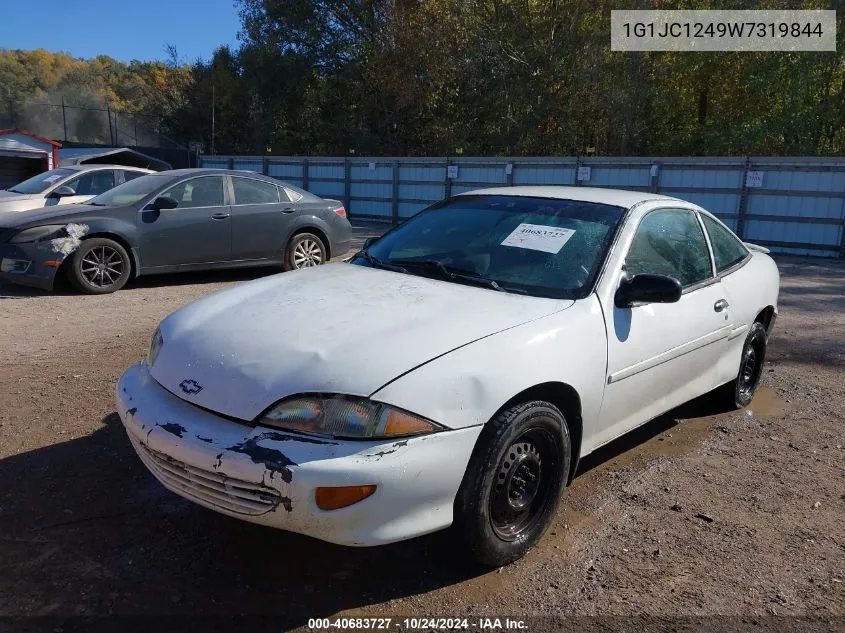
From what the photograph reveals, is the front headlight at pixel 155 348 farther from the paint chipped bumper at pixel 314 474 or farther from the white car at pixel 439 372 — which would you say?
the paint chipped bumper at pixel 314 474

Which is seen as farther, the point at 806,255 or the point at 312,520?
the point at 806,255

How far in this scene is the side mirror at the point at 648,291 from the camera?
3406mm

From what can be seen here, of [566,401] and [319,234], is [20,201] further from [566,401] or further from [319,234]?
[566,401]

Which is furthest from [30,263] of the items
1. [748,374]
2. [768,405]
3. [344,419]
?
[768,405]

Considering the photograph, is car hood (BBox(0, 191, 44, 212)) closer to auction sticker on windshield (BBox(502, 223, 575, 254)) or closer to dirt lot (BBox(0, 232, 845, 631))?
dirt lot (BBox(0, 232, 845, 631))

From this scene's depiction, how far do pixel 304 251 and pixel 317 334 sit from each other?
706 centimetres

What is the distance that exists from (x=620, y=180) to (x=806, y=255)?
4297 millimetres

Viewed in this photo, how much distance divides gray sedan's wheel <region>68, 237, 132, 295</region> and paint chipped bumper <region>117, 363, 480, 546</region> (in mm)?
6071

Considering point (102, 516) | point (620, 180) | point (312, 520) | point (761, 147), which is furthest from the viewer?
point (761, 147)

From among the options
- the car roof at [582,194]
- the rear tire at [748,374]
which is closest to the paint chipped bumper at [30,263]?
the car roof at [582,194]

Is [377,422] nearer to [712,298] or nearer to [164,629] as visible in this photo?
[164,629]

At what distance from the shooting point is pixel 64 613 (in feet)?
8.48

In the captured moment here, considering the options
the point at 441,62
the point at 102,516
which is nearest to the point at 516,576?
the point at 102,516

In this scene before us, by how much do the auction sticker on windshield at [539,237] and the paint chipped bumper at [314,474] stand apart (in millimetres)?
1366
